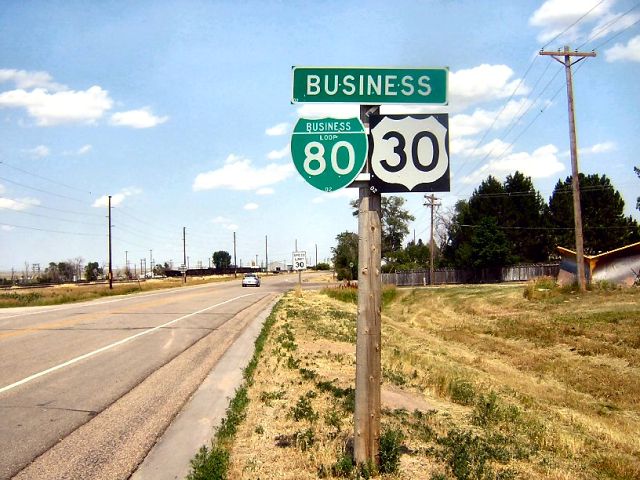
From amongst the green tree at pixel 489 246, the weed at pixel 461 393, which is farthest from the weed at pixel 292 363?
the green tree at pixel 489 246

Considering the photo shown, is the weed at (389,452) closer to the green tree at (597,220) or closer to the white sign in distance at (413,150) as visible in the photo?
the white sign in distance at (413,150)

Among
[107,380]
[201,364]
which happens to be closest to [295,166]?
[107,380]

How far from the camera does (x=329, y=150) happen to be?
5.05m

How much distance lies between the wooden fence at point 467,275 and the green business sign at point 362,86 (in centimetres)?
6156

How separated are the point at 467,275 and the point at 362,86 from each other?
67.1 m

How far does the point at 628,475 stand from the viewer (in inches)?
236

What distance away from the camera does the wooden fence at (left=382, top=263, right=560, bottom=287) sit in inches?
2604

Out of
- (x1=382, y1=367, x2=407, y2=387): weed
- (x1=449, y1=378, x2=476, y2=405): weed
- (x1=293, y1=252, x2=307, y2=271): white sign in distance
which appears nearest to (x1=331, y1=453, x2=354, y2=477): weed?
(x1=449, y1=378, x2=476, y2=405): weed

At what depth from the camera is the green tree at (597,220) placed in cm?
6691

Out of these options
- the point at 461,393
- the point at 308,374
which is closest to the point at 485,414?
the point at 461,393

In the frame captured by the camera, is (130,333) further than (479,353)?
No

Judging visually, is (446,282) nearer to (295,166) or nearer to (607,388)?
(607,388)

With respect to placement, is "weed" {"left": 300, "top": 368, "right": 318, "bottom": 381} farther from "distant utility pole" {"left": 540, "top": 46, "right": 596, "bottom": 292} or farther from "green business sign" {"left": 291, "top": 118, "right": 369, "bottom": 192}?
"distant utility pole" {"left": 540, "top": 46, "right": 596, "bottom": 292}

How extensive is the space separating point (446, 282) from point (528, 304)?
41848 mm
